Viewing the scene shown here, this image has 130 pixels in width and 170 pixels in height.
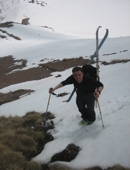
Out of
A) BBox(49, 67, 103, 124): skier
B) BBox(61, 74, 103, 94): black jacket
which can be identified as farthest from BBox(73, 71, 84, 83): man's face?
BBox(61, 74, 103, 94): black jacket

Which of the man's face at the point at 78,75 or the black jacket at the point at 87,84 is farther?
the black jacket at the point at 87,84

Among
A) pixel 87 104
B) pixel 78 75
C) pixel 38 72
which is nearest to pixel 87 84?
pixel 78 75

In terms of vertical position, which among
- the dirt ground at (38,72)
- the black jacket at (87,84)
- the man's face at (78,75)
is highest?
the man's face at (78,75)

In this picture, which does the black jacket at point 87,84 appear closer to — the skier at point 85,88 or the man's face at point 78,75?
the skier at point 85,88

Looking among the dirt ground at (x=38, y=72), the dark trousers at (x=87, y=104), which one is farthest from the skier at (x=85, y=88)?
the dirt ground at (x=38, y=72)

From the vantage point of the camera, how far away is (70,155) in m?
5.16

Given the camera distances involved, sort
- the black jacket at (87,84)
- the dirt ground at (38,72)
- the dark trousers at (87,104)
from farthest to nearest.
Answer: the dirt ground at (38,72)
the dark trousers at (87,104)
the black jacket at (87,84)

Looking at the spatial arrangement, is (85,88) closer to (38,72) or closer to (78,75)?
(78,75)

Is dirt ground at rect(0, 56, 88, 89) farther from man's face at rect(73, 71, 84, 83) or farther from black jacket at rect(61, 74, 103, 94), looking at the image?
man's face at rect(73, 71, 84, 83)

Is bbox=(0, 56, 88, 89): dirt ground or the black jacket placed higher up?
the black jacket

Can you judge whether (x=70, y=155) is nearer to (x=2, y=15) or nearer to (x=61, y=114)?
(x=61, y=114)

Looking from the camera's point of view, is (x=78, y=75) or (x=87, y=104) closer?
(x=78, y=75)

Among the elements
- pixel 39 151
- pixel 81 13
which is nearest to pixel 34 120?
pixel 39 151

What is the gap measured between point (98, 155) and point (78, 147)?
0.72 meters
